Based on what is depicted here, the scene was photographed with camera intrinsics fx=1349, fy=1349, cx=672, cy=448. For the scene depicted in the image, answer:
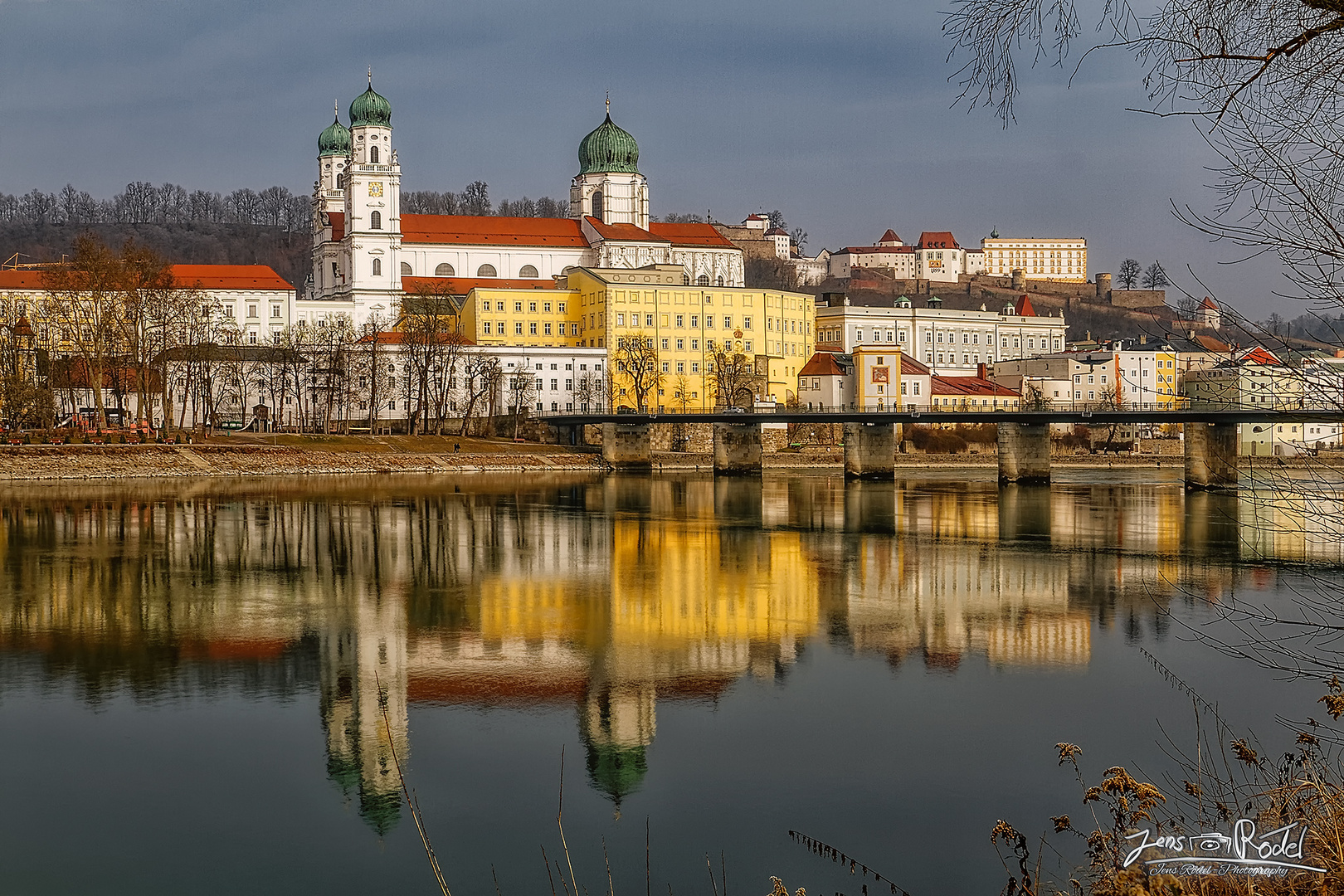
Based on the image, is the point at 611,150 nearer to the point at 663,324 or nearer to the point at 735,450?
the point at 663,324

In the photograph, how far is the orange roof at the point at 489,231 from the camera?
4461 inches

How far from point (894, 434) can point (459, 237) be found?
56176mm

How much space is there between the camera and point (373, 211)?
109438mm

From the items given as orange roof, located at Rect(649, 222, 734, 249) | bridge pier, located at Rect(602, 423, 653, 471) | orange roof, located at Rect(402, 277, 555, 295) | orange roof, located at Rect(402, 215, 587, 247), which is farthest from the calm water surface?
orange roof, located at Rect(649, 222, 734, 249)

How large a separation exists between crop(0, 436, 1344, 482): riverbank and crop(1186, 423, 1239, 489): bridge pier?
3.11 metres

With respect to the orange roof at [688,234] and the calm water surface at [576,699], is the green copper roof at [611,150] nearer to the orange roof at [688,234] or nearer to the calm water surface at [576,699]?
the orange roof at [688,234]

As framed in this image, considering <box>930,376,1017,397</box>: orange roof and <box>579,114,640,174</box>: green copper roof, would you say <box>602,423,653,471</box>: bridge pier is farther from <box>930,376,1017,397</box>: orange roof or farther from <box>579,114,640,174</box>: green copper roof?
<box>579,114,640,174</box>: green copper roof

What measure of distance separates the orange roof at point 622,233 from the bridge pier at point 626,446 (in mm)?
40532

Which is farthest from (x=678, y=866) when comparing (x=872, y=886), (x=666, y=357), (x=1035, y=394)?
(x=1035, y=394)

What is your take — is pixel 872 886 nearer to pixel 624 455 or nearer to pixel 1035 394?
pixel 624 455

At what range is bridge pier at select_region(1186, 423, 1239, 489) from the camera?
5847 cm

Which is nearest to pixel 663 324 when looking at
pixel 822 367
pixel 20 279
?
pixel 822 367

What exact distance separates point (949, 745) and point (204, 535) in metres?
25.4

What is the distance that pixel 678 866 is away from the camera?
445 inches
